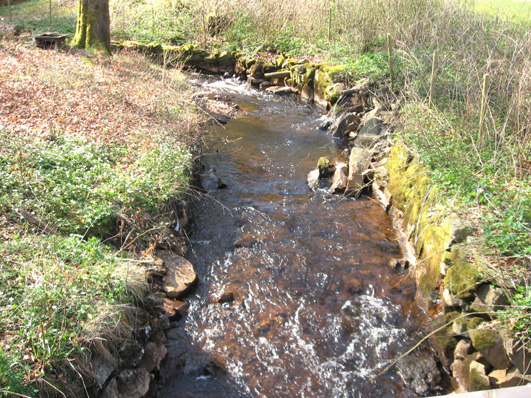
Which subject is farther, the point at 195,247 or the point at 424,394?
the point at 195,247

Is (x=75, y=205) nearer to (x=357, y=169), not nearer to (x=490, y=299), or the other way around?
(x=490, y=299)

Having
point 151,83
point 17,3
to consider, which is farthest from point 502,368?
point 17,3

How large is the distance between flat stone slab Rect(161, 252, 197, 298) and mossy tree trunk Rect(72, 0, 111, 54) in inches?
327

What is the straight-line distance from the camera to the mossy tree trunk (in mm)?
11250

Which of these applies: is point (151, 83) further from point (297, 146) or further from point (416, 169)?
point (416, 169)

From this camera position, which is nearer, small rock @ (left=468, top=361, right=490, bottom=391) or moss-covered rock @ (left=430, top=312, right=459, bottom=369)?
small rock @ (left=468, top=361, right=490, bottom=391)

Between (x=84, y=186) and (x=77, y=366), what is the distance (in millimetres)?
2520

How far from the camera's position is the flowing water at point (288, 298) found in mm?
4164

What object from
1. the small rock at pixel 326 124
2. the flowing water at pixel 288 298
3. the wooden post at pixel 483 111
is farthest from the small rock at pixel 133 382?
the small rock at pixel 326 124

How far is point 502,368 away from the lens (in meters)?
3.85

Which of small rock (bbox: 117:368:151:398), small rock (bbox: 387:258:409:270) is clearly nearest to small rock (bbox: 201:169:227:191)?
small rock (bbox: 387:258:409:270)

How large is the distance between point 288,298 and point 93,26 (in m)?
9.96

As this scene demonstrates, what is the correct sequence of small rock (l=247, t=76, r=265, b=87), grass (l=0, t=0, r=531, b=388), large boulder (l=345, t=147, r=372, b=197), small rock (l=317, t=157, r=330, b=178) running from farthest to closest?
small rock (l=247, t=76, r=265, b=87) < small rock (l=317, t=157, r=330, b=178) < large boulder (l=345, t=147, r=372, b=197) < grass (l=0, t=0, r=531, b=388)

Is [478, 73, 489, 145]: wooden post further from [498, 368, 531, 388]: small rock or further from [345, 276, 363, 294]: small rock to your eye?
[498, 368, 531, 388]: small rock
